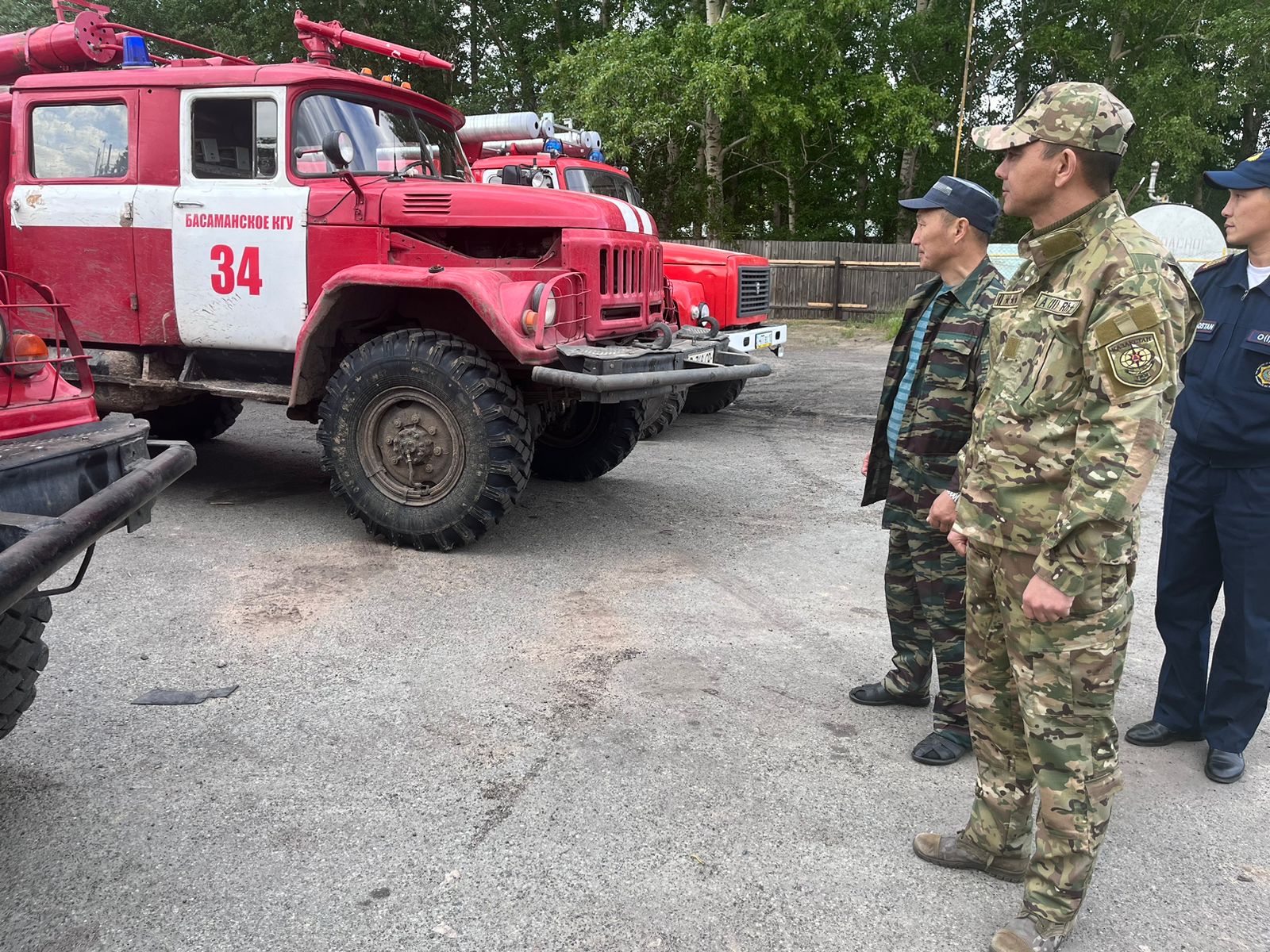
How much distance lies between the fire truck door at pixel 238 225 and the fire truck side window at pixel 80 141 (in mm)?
475

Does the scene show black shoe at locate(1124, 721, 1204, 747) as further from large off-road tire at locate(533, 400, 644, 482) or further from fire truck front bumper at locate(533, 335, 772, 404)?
large off-road tire at locate(533, 400, 644, 482)

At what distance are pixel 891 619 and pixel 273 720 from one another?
2190 mm

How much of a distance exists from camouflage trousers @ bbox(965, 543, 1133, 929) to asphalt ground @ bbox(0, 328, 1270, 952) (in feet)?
0.77

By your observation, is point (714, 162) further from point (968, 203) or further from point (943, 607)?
point (943, 607)

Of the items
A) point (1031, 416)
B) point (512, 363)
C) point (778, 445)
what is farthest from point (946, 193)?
point (778, 445)

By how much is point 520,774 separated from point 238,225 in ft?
13.0

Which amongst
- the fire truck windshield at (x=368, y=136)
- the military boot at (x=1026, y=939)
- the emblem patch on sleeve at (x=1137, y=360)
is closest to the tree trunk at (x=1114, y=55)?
the fire truck windshield at (x=368, y=136)

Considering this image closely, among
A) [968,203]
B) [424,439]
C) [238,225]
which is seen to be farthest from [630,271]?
[968,203]

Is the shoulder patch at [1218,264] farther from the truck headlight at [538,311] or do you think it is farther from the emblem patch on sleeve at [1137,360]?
the truck headlight at [538,311]

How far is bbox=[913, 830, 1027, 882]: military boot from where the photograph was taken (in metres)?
2.66

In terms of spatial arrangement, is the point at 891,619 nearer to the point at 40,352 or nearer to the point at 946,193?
the point at 946,193

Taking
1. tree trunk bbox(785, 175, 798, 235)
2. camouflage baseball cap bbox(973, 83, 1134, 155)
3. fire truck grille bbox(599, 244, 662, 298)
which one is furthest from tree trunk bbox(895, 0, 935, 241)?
camouflage baseball cap bbox(973, 83, 1134, 155)

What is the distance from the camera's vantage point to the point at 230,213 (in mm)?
5719

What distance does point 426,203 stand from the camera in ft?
17.8
